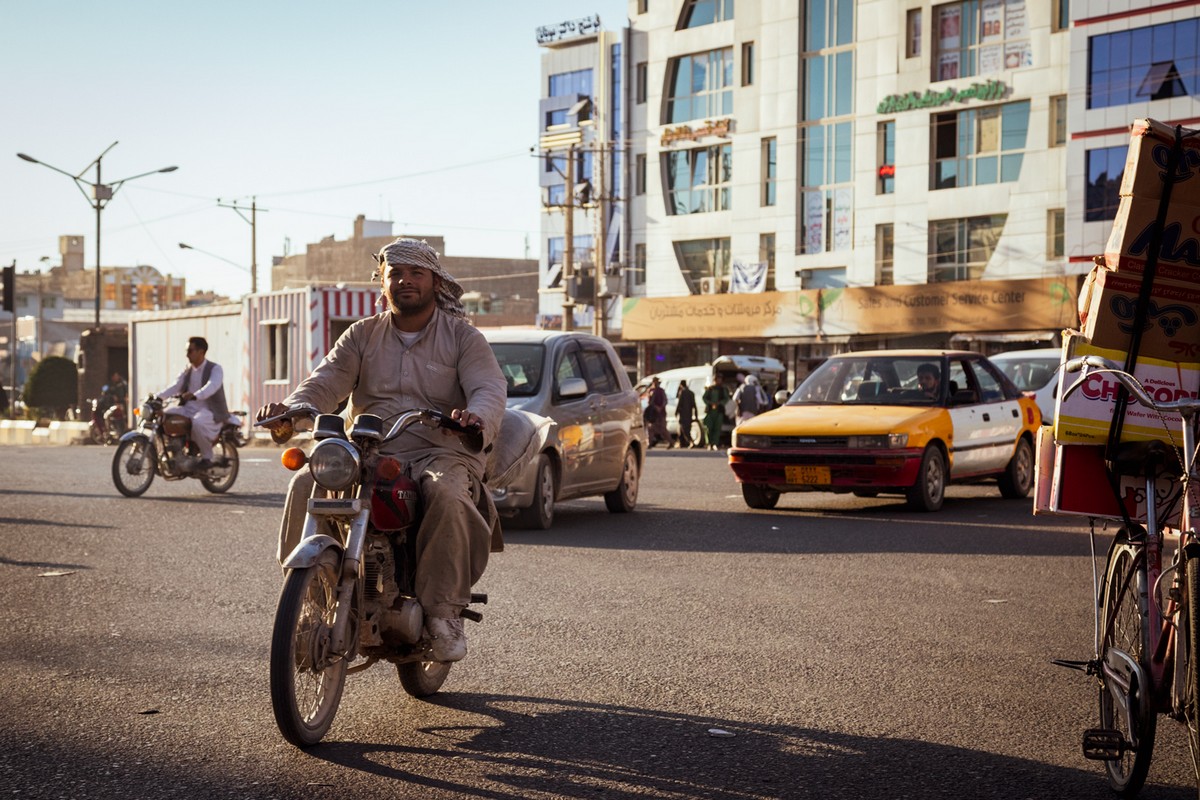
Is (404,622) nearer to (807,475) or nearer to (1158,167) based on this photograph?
(1158,167)

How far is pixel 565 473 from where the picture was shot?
14.2 m

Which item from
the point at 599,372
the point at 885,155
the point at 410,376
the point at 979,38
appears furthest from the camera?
the point at 885,155

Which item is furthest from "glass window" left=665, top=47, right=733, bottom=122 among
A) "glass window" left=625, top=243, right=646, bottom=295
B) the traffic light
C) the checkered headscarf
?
the checkered headscarf

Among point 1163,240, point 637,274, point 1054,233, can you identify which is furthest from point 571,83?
point 1163,240

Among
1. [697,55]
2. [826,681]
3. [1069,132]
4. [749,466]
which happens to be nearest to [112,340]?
[697,55]

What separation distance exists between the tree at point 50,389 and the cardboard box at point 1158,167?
54072 mm

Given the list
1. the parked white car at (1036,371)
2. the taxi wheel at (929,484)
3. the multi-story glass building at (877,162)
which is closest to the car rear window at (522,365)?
the taxi wheel at (929,484)

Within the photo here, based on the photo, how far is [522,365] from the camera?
47.6 feet

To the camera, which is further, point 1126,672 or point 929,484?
point 929,484

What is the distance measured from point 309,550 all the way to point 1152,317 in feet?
9.21

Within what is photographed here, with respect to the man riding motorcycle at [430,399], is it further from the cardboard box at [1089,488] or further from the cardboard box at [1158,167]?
the cardboard box at [1158,167]

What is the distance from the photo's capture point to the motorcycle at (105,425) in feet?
124

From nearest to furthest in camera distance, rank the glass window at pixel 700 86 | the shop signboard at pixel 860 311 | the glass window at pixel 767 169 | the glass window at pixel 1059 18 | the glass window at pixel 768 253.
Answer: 1. the shop signboard at pixel 860 311
2. the glass window at pixel 1059 18
3. the glass window at pixel 768 253
4. the glass window at pixel 767 169
5. the glass window at pixel 700 86

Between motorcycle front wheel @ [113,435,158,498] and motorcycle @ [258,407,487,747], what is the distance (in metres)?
12.3
